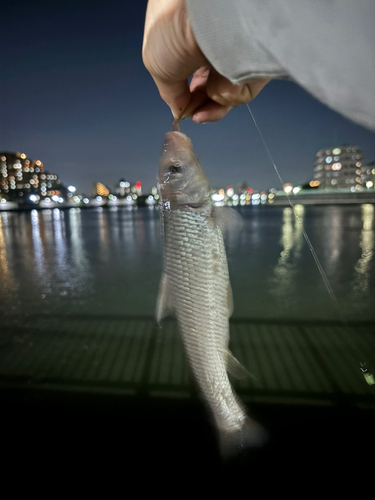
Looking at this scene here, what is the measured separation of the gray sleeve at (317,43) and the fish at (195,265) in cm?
107

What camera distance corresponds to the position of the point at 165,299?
1.96m

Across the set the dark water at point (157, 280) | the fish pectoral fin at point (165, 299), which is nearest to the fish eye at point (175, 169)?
the fish pectoral fin at point (165, 299)

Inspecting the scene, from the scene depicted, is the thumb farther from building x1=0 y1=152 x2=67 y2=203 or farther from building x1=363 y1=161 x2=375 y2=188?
building x1=0 y1=152 x2=67 y2=203

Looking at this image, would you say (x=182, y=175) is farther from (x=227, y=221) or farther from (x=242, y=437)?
(x=242, y=437)

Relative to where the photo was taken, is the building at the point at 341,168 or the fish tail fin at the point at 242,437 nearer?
the fish tail fin at the point at 242,437

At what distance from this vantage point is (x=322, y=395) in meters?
3.49

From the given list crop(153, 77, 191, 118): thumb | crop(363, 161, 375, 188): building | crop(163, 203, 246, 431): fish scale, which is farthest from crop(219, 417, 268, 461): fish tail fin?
crop(363, 161, 375, 188): building

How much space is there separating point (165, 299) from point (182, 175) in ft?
2.80

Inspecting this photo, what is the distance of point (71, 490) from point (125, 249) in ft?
42.7

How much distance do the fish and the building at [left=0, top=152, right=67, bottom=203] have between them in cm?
13444

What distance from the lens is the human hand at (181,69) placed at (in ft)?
4.15

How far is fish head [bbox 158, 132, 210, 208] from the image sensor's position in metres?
1.90

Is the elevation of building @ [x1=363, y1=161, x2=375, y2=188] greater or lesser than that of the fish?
greater

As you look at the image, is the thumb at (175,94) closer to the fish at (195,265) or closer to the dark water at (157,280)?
the fish at (195,265)
